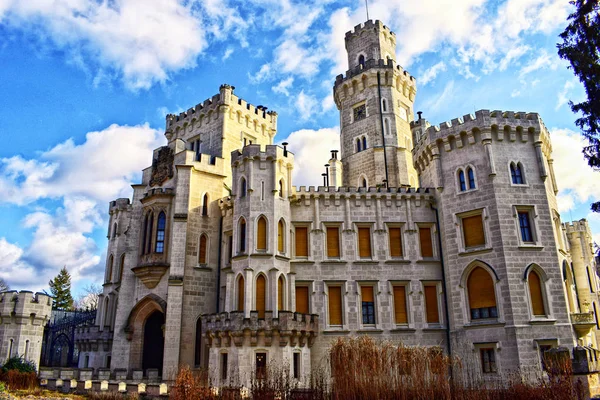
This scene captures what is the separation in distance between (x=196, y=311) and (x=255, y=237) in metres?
5.97

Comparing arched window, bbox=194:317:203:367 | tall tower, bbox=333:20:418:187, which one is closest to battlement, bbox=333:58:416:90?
tall tower, bbox=333:20:418:187

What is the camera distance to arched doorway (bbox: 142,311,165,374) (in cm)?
2884

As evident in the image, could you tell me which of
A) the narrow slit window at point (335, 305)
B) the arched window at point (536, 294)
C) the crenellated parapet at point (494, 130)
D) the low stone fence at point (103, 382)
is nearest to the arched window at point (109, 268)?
the low stone fence at point (103, 382)

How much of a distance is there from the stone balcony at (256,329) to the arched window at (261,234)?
3.89 metres

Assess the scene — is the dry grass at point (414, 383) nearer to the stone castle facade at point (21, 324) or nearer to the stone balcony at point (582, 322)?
the stone balcony at point (582, 322)

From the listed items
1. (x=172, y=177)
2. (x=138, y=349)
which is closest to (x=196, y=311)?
(x=138, y=349)

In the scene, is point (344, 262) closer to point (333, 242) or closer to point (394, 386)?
point (333, 242)

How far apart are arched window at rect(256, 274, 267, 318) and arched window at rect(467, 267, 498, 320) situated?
1149 cm

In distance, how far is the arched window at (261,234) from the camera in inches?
1032

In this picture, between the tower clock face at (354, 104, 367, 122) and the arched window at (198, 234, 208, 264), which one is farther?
the tower clock face at (354, 104, 367, 122)

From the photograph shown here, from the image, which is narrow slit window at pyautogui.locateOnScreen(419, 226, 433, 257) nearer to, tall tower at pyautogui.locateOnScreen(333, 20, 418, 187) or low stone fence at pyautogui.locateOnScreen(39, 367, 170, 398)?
tall tower at pyautogui.locateOnScreen(333, 20, 418, 187)

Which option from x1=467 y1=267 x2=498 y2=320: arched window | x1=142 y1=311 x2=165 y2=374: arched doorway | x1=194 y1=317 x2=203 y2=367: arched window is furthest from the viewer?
x1=142 y1=311 x2=165 y2=374: arched doorway

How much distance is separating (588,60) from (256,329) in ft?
66.7

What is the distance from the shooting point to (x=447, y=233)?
89.9 ft
